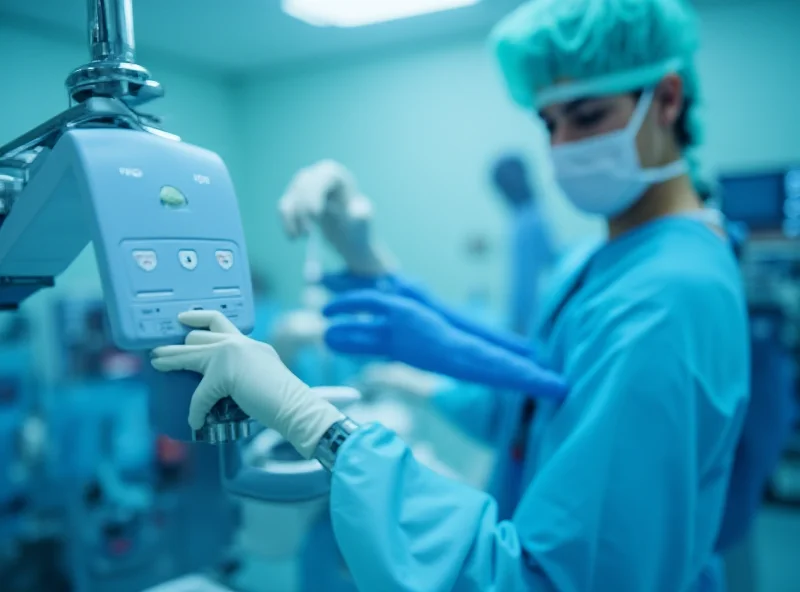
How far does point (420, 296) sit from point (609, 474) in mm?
595

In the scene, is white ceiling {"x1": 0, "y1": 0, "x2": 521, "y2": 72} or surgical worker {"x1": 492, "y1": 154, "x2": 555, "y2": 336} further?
surgical worker {"x1": 492, "y1": 154, "x2": 555, "y2": 336}

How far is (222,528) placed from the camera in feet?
4.40

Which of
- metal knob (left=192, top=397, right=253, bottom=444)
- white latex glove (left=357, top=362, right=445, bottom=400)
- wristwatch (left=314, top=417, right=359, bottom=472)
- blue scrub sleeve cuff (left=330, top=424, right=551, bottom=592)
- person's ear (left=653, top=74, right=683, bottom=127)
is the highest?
person's ear (left=653, top=74, right=683, bottom=127)

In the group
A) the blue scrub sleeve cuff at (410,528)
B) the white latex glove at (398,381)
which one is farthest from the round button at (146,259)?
the white latex glove at (398,381)

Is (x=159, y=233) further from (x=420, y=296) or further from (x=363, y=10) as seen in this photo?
(x=363, y=10)

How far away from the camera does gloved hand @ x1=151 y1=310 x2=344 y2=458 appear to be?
1.85ft

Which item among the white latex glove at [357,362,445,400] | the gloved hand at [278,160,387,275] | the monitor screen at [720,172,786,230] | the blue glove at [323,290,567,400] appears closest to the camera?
the blue glove at [323,290,567,400]

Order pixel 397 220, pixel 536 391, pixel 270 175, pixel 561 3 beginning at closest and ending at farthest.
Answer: pixel 536 391 < pixel 561 3 < pixel 270 175 < pixel 397 220

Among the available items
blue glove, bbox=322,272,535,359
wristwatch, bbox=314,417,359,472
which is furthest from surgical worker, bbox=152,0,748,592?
blue glove, bbox=322,272,535,359

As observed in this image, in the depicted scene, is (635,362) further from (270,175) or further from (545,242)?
(545,242)

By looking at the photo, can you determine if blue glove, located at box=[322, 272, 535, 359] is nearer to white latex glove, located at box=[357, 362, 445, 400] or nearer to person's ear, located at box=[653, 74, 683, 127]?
white latex glove, located at box=[357, 362, 445, 400]

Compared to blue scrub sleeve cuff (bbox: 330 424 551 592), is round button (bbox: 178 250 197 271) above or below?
above

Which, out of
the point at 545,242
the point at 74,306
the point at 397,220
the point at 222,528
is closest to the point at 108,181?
the point at 222,528

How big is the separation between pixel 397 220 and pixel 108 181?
335 centimetres
